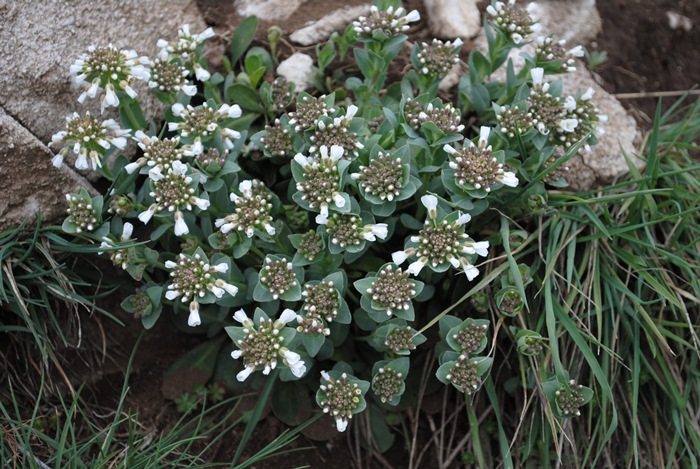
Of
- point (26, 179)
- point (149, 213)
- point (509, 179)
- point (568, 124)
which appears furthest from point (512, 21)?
point (26, 179)

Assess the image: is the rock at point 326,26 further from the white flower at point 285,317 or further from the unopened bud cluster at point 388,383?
the unopened bud cluster at point 388,383

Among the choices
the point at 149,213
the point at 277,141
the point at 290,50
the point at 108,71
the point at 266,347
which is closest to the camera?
the point at 266,347

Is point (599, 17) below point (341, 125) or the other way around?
below

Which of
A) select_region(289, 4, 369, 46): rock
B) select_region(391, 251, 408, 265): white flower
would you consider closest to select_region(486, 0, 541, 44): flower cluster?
select_region(289, 4, 369, 46): rock

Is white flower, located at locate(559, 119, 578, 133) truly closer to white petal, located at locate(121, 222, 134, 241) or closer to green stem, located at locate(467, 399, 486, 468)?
green stem, located at locate(467, 399, 486, 468)

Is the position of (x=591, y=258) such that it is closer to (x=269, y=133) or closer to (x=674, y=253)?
(x=674, y=253)

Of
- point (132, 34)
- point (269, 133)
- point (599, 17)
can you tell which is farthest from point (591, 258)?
point (132, 34)

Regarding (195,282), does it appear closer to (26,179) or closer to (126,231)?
(126,231)

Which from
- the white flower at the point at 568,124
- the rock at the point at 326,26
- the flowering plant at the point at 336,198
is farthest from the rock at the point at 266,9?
the white flower at the point at 568,124
